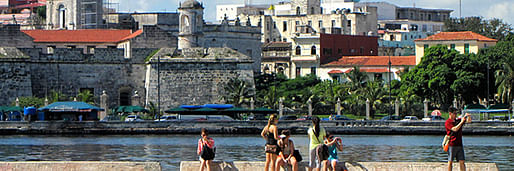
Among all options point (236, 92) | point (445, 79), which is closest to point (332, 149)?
point (236, 92)

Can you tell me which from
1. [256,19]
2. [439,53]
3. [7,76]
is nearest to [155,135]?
[7,76]

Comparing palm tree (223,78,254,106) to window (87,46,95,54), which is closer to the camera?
palm tree (223,78,254,106)

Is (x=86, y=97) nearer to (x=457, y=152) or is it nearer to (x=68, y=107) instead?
(x=68, y=107)

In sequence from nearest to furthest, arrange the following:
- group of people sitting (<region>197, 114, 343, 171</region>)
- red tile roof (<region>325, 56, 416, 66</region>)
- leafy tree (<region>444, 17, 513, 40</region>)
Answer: group of people sitting (<region>197, 114, 343, 171</region>) < red tile roof (<region>325, 56, 416, 66</region>) < leafy tree (<region>444, 17, 513, 40</region>)

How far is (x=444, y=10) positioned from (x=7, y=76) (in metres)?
83.5

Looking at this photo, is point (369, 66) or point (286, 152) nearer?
point (286, 152)

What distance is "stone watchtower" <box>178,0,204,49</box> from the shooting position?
51562mm

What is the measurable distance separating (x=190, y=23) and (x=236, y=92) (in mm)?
4068

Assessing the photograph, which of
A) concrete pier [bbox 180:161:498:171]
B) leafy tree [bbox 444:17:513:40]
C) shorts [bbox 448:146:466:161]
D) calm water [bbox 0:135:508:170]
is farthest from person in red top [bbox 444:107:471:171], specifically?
leafy tree [bbox 444:17:513:40]

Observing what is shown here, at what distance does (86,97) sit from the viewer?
52.6m

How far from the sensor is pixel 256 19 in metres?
104

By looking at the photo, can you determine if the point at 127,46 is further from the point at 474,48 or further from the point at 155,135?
the point at 474,48

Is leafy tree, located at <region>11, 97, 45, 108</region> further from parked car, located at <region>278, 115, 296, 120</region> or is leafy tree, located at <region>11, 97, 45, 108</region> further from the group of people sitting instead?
the group of people sitting

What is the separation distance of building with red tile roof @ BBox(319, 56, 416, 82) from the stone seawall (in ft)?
80.0
